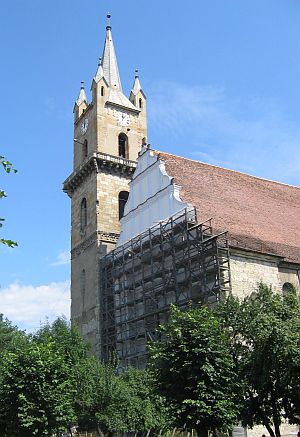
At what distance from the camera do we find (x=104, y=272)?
4134 cm

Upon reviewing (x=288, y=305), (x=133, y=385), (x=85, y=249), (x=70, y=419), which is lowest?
(x=70, y=419)

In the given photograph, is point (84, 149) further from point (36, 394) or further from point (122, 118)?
point (36, 394)

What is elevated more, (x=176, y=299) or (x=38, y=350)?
(x=176, y=299)

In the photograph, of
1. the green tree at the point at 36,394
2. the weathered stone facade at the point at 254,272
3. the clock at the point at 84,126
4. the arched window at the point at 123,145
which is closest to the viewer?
the green tree at the point at 36,394

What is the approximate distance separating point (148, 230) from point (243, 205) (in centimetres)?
653

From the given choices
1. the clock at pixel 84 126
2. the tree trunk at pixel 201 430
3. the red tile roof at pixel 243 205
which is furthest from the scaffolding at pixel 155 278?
the clock at pixel 84 126

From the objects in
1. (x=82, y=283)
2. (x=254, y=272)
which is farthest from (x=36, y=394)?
(x=82, y=283)

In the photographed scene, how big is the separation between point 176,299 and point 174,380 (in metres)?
13.9

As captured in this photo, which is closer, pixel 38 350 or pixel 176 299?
pixel 38 350

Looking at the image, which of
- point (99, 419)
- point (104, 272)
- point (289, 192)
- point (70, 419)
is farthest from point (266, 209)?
point (70, 419)

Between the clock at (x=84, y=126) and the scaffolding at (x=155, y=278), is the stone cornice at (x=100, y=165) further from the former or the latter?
the scaffolding at (x=155, y=278)

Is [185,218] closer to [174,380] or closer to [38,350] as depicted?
[38,350]

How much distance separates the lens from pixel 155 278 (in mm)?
35594

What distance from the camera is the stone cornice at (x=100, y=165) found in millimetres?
44594
